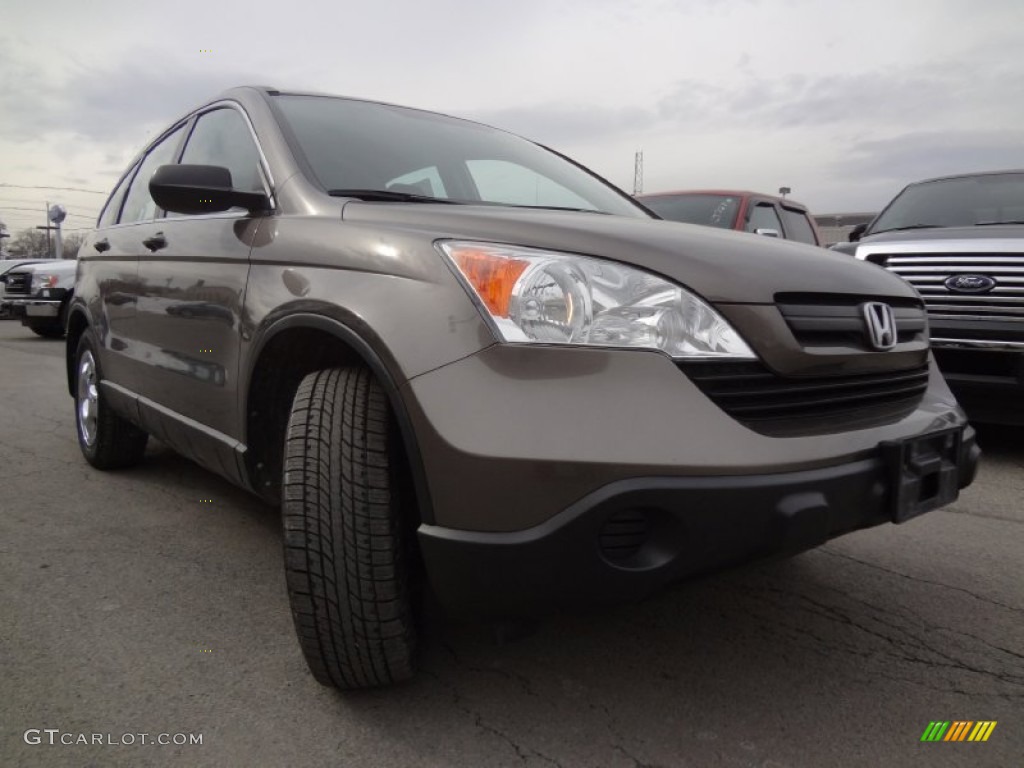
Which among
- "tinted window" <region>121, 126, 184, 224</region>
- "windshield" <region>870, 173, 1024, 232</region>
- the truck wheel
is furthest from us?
the truck wheel

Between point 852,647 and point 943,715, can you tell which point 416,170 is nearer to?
point 852,647

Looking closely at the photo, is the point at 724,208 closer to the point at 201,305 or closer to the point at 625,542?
the point at 201,305

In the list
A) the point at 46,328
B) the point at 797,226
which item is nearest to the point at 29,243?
the point at 46,328

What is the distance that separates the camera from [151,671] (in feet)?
6.25

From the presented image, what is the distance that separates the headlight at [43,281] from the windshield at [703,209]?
8648 millimetres

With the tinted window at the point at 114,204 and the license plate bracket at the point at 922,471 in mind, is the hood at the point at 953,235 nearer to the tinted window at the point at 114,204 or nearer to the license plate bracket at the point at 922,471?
the license plate bracket at the point at 922,471

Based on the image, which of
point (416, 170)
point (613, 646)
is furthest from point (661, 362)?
point (416, 170)

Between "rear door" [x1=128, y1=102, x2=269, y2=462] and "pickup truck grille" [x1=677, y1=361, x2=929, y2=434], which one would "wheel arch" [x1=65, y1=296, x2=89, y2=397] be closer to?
"rear door" [x1=128, y1=102, x2=269, y2=462]

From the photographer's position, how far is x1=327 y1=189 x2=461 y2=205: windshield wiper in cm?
206

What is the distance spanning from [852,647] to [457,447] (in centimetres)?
131

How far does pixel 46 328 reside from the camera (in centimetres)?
1160

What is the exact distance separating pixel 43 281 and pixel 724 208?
373 inches

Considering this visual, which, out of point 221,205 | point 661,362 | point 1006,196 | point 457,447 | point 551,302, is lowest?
point 457,447

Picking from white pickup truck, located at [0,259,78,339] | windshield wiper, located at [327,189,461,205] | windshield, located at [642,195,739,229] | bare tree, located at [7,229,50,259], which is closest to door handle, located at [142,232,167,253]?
windshield wiper, located at [327,189,461,205]
